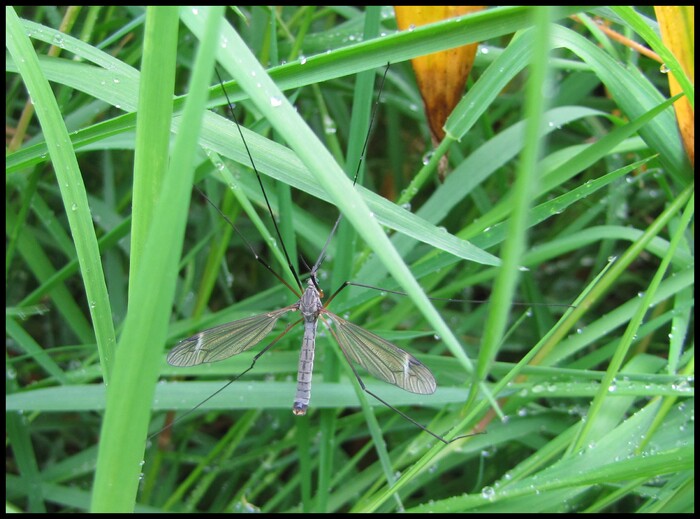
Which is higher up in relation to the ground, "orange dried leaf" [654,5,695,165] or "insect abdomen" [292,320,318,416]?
"orange dried leaf" [654,5,695,165]

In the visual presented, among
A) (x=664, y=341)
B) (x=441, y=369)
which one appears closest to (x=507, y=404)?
(x=441, y=369)

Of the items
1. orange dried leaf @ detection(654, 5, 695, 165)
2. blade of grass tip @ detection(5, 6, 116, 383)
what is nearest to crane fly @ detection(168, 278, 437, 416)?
blade of grass tip @ detection(5, 6, 116, 383)

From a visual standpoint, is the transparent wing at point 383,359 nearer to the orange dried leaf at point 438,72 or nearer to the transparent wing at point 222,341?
the transparent wing at point 222,341

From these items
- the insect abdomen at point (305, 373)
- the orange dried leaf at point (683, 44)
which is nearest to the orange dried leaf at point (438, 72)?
the orange dried leaf at point (683, 44)

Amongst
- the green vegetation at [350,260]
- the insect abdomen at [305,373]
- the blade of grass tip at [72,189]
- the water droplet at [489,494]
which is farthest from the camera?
the insect abdomen at [305,373]

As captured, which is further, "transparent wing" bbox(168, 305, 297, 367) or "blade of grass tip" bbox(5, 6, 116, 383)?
"transparent wing" bbox(168, 305, 297, 367)

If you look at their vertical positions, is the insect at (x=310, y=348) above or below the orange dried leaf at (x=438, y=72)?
below

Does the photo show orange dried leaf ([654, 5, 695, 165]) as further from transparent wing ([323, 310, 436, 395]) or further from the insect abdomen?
the insect abdomen

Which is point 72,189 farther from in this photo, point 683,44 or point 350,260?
point 683,44

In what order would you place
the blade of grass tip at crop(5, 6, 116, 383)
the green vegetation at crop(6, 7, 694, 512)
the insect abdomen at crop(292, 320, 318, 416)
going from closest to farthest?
the green vegetation at crop(6, 7, 694, 512) → the blade of grass tip at crop(5, 6, 116, 383) → the insect abdomen at crop(292, 320, 318, 416)
